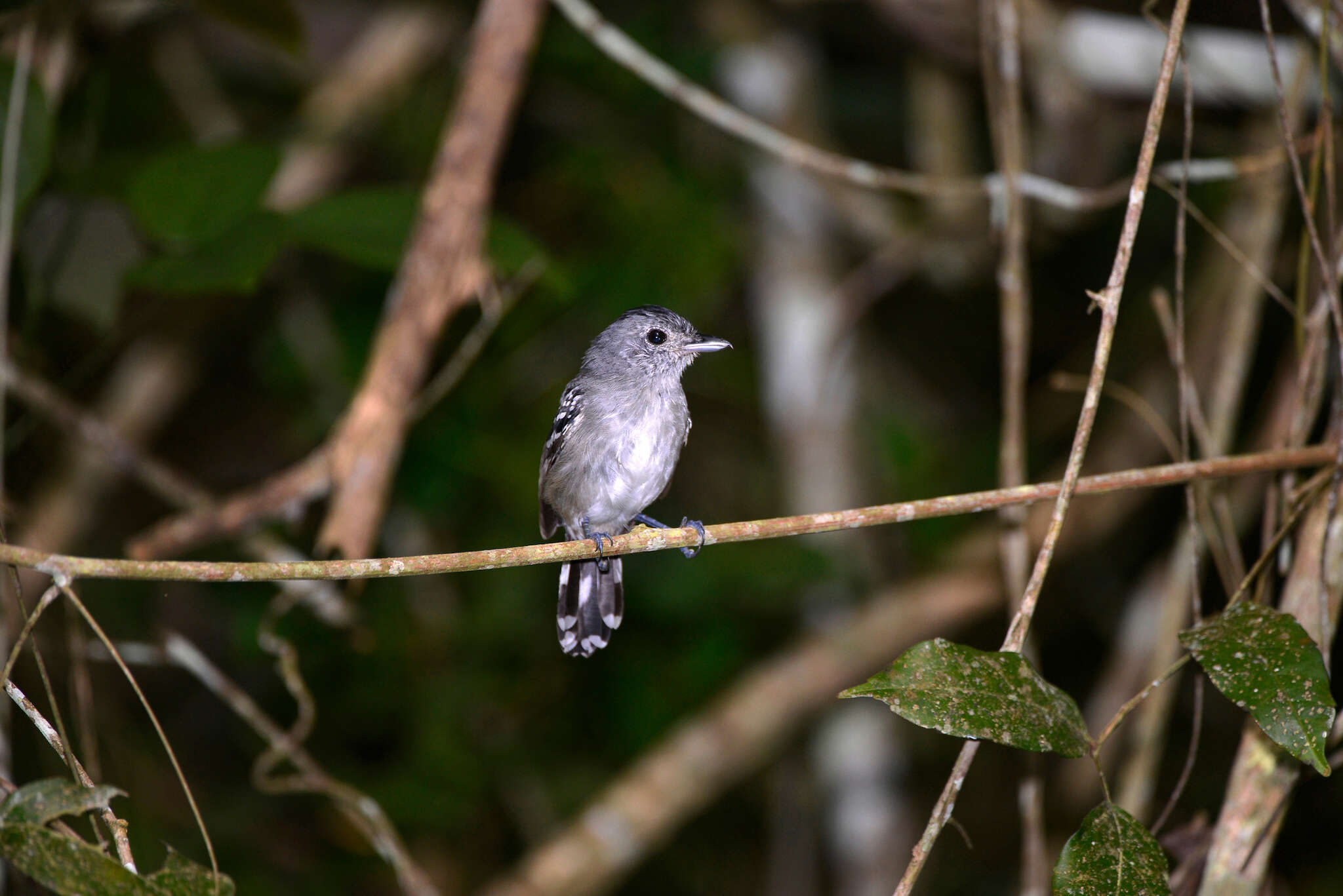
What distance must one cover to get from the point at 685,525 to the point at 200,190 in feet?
6.22

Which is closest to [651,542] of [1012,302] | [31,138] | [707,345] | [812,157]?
[707,345]

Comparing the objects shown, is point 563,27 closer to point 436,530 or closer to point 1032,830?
point 436,530

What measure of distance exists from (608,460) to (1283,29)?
2.88 m

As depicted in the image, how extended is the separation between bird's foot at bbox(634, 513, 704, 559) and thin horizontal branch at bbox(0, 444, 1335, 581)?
4cm

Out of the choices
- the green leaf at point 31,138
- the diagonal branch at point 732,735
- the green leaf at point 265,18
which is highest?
the green leaf at point 265,18

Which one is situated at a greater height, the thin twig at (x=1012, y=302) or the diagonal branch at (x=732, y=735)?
the thin twig at (x=1012, y=302)

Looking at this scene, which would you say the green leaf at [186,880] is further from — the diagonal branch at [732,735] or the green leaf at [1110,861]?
the diagonal branch at [732,735]

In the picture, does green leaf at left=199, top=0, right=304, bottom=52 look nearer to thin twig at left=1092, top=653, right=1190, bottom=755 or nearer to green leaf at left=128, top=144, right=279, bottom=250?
green leaf at left=128, top=144, right=279, bottom=250

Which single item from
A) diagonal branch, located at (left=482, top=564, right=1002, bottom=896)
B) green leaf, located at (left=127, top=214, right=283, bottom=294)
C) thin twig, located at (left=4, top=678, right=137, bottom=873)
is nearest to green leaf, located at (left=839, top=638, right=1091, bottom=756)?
thin twig, located at (left=4, top=678, right=137, bottom=873)

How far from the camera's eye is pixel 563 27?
6191 mm

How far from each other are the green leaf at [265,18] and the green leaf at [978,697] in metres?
3.08

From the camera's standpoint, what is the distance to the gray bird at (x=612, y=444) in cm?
356

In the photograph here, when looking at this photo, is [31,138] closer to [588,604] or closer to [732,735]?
[588,604]

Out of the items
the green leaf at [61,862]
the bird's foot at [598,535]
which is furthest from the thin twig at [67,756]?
the bird's foot at [598,535]
